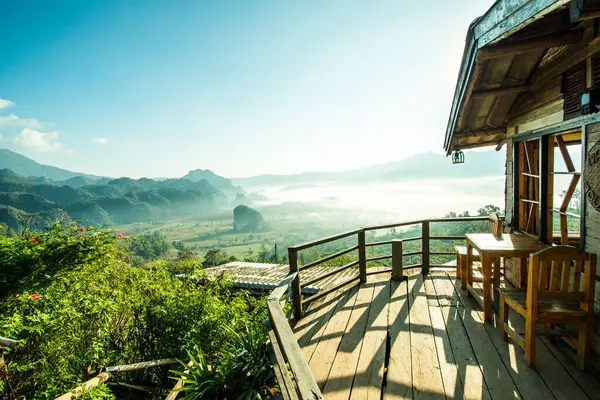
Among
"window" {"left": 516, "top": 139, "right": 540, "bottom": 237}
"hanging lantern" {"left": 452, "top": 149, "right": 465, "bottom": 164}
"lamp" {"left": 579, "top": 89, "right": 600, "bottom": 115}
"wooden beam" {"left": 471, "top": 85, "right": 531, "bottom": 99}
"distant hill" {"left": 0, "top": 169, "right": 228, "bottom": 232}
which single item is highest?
"wooden beam" {"left": 471, "top": 85, "right": 531, "bottom": 99}

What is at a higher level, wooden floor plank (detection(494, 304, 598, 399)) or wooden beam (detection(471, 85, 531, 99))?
wooden beam (detection(471, 85, 531, 99))

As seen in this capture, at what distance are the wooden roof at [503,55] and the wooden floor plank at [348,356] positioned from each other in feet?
10.3

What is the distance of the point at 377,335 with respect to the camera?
3125mm

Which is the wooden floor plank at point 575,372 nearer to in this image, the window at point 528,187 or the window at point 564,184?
the window at point 564,184

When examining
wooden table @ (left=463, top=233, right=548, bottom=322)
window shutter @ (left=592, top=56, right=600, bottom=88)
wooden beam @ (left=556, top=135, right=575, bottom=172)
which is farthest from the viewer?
wooden beam @ (left=556, top=135, right=575, bottom=172)

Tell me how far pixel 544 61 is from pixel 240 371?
5286 mm

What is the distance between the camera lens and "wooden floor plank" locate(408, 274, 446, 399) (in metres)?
2.24

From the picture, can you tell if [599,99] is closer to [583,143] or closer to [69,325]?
[583,143]

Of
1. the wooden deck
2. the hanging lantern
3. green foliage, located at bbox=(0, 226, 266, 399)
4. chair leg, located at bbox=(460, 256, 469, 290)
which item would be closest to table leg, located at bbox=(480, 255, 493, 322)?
the wooden deck

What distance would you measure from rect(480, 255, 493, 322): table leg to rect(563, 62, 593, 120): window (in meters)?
1.72

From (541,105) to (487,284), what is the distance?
7.99 ft

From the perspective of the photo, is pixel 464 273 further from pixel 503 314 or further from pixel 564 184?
pixel 564 184

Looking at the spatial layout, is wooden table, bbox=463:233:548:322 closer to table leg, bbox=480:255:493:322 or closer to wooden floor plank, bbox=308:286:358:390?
table leg, bbox=480:255:493:322

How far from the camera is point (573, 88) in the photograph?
9.52 ft
